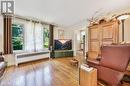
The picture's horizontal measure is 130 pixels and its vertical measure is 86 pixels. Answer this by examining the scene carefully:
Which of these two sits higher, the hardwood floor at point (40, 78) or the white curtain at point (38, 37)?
the white curtain at point (38, 37)

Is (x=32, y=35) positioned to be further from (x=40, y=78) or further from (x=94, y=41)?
(x=94, y=41)

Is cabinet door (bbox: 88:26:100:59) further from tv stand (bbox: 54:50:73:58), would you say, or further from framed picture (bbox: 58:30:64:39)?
framed picture (bbox: 58:30:64:39)

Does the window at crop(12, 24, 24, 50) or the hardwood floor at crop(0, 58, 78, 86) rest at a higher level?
the window at crop(12, 24, 24, 50)

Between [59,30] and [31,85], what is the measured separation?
5724 mm

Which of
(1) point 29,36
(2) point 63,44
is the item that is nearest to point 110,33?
(1) point 29,36

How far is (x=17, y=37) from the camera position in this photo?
18.6 ft

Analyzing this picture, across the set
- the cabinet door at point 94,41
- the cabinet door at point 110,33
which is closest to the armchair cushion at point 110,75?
the cabinet door at point 110,33

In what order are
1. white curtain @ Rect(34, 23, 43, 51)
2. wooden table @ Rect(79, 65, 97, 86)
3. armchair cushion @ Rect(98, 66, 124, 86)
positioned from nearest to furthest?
armchair cushion @ Rect(98, 66, 124, 86), wooden table @ Rect(79, 65, 97, 86), white curtain @ Rect(34, 23, 43, 51)

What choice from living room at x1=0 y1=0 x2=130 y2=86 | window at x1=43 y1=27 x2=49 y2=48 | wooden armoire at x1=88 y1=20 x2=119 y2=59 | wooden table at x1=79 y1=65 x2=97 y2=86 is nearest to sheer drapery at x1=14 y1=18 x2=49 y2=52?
living room at x1=0 y1=0 x2=130 y2=86

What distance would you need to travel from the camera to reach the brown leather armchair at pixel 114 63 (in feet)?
5.93

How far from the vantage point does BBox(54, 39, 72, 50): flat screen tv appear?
743 centimetres

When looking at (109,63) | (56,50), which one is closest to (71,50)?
(56,50)

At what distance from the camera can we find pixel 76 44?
783 cm

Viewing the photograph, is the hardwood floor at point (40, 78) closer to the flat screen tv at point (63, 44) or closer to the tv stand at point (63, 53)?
the tv stand at point (63, 53)
